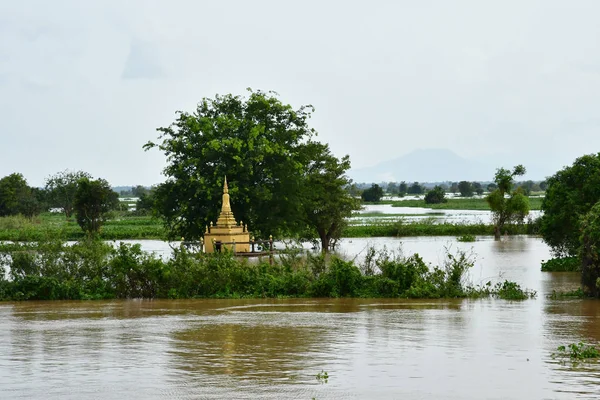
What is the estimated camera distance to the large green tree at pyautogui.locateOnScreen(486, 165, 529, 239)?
2283 inches

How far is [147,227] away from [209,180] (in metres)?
37.7

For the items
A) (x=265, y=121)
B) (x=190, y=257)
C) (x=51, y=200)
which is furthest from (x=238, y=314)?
(x=51, y=200)

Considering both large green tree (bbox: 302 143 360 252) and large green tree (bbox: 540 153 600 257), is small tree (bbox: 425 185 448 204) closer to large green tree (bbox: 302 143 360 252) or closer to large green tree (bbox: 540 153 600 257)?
large green tree (bbox: 302 143 360 252)

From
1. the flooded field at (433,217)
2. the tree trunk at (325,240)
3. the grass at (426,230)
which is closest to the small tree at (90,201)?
the grass at (426,230)

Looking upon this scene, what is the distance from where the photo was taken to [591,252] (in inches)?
786

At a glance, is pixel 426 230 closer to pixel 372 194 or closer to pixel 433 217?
pixel 433 217

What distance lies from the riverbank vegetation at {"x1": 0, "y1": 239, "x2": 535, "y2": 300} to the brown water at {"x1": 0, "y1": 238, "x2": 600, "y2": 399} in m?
0.71

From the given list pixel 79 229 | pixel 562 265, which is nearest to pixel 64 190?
pixel 79 229

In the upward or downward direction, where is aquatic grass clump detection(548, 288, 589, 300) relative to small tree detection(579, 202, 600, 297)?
downward

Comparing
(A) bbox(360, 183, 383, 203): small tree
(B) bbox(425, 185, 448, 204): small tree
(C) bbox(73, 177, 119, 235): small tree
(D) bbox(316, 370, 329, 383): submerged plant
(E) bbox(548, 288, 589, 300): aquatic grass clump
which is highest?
(A) bbox(360, 183, 383, 203): small tree

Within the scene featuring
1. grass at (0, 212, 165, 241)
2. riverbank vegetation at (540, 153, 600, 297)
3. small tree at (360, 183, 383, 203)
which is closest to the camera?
riverbank vegetation at (540, 153, 600, 297)

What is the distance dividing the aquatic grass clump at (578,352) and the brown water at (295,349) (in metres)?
0.26

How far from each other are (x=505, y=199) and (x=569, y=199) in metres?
29.2

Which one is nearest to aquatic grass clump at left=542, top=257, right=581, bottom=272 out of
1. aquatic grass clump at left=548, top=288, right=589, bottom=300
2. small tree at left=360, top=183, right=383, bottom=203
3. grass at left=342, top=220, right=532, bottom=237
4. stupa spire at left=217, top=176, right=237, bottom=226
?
aquatic grass clump at left=548, top=288, right=589, bottom=300
